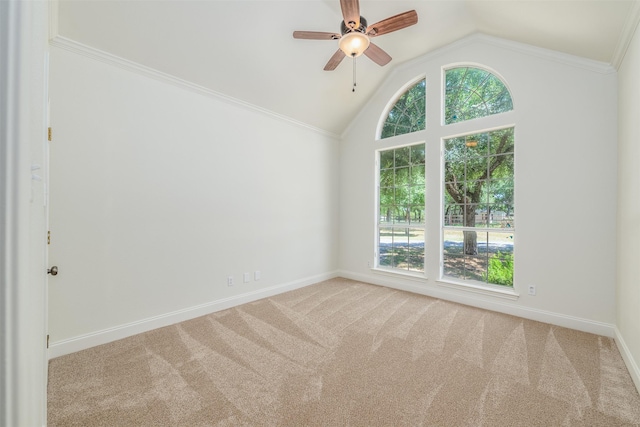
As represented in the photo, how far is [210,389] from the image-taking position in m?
1.87

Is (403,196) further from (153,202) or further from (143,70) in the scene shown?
(143,70)

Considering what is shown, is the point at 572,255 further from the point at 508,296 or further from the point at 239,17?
the point at 239,17

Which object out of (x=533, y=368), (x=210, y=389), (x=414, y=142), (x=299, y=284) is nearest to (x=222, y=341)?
(x=210, y=389)

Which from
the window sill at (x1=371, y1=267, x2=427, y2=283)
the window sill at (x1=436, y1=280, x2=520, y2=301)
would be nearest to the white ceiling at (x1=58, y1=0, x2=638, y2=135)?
the window sill at (x1=436, y1=280, x2=520, y2=301)

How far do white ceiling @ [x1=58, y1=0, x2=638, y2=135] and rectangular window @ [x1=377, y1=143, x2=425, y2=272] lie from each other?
1450 millimetres

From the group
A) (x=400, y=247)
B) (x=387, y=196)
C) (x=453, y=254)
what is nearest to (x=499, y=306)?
(x=453, y=254)

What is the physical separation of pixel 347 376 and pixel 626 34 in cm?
362

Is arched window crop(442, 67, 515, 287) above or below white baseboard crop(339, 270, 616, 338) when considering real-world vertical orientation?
above

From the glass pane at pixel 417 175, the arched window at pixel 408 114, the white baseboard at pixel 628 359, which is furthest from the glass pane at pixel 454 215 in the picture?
the white baseboard at pixel 628 359

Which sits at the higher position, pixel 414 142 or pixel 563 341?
pixel 414 142

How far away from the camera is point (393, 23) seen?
86.6 inches

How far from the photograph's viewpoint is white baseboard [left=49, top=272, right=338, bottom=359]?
2316 millimetres

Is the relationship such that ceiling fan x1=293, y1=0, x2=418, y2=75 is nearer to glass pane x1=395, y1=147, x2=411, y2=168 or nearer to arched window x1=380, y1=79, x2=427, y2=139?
arched window x1=380, y1=79, x2=427, y2=139

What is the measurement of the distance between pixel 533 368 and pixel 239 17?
4133 mm
